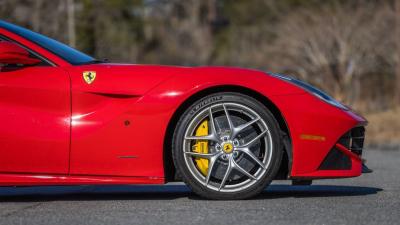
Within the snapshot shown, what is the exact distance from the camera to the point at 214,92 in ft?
18.6

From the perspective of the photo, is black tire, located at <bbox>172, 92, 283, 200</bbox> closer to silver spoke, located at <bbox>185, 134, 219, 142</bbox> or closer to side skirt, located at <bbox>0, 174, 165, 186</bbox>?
silver spoke, located at <bbox>185, 134, 219, 142</bbox>

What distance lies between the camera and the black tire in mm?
5551

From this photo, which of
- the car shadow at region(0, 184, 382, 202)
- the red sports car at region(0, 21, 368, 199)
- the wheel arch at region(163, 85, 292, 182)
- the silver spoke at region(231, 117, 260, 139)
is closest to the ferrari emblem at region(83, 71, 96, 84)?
the red sports car at region(0, 21, 368, 199)

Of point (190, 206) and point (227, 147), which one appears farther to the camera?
point (227, 147)

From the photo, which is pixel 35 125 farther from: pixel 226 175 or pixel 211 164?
pixel 226 175

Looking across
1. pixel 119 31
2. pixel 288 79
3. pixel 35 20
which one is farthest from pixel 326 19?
pixel 288 79

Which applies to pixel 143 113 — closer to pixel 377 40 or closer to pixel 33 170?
pixel 33 170

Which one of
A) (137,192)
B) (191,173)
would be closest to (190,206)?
(191,173)

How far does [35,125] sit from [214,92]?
122 centimetres

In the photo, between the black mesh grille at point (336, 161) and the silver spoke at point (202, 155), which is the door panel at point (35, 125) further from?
the black mesh grille at point (336, 161)

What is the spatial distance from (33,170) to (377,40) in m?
23.5

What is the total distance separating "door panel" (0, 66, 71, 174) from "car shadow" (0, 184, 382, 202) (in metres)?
0.51

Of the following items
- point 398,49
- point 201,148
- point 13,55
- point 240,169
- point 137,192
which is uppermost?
point 398,49

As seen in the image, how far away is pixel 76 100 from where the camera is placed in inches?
218
